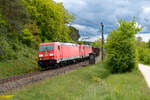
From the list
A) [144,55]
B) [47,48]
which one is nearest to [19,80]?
[47,48]

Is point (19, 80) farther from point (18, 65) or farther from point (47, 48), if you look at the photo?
point (47, 48)

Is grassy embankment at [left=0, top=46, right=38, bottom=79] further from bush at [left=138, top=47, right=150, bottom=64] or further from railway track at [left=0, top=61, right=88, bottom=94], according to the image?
bush at [left=138, top=47, right=150, bottom=64]

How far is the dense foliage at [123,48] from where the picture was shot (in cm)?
2119

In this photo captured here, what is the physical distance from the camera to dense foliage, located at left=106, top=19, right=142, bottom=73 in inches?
834

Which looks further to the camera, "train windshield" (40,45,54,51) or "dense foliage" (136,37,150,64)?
"dense foliage" (136,37,150,64)

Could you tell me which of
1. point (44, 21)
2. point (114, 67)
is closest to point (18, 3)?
point (44, 21)

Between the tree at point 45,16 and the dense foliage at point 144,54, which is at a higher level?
the tree at point 45,16

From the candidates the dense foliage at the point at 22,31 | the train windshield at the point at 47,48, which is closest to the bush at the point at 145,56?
the dense foliage at the point at 22,31

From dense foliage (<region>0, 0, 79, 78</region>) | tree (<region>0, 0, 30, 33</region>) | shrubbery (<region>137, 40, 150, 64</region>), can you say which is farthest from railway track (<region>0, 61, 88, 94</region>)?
shrubbery (<region>137, 40, 150, 64</region>)

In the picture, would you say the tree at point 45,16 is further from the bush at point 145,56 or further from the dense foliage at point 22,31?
the bush at point 145,56

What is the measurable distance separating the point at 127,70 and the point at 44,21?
19756 millimetres

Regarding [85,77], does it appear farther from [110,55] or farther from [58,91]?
[110,55]

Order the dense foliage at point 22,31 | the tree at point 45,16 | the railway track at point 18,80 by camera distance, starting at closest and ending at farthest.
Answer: the railway track at point 18,80 → the dense foliage at point 22,31 → the tree at point 45,16

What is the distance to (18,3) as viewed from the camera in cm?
2417
